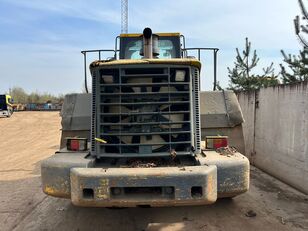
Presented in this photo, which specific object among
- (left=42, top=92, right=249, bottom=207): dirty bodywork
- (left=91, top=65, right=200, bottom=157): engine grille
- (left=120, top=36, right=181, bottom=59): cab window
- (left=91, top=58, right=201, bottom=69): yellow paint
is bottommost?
(left=42, top=92, right=249, bottom=207): dirty bodywork

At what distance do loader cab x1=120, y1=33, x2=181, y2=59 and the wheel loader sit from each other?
1.85 metres

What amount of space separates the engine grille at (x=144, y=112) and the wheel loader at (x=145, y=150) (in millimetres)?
11

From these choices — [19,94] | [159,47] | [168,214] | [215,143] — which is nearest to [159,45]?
[159,47]

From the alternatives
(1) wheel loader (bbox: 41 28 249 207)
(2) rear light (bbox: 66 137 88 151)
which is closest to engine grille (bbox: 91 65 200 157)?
(1) wheel loader (bbox: 41 28 249 207)

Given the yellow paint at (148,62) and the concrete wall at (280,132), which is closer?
the yellow paint at (148,62)

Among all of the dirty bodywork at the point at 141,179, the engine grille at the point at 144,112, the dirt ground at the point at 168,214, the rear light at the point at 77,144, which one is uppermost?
the engine grille at the point at 144,112

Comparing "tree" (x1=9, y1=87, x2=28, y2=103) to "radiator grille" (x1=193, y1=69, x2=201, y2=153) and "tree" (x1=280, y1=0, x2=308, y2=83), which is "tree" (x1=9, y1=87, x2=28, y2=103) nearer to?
"tree" (x1=280, y1=0, x2=308, y2=83)

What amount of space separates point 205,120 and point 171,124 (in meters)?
1.10

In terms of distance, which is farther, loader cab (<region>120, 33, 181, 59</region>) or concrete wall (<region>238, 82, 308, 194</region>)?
loader cab (<region>120, 33, 181, 59</region>)

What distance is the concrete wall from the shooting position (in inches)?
280

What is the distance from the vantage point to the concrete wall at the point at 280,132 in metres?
7.12

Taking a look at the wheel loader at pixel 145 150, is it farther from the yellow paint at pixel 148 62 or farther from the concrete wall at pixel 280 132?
the concrete wall at pixel 280 132

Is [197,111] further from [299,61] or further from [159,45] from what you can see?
[299,61]

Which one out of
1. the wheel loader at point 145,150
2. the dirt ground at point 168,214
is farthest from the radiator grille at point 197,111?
the dirt ground at point 168,214
